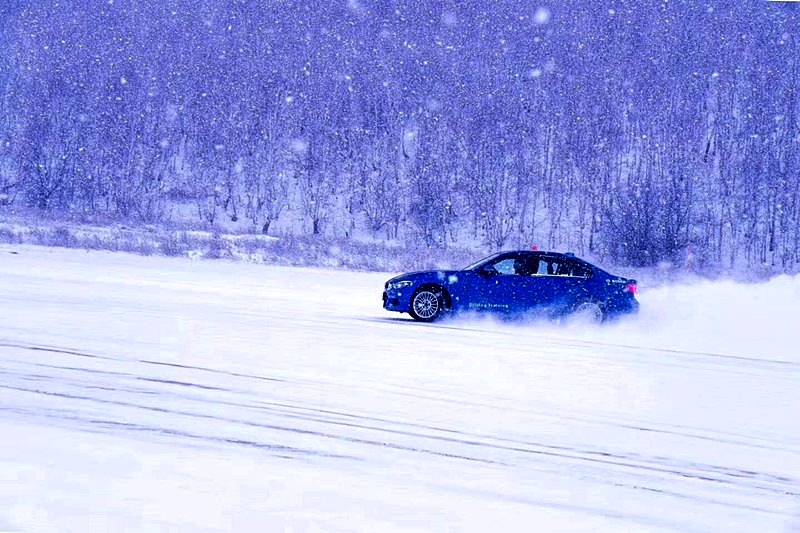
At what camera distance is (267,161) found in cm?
7938

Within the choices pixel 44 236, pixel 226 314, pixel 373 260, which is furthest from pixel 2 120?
pixel 226 314

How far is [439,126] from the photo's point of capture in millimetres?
82500

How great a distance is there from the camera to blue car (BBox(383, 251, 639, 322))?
15.5 m

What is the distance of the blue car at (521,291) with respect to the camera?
51.0 feet

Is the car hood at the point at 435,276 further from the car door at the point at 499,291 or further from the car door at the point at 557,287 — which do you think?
the car door at the point at 557,287

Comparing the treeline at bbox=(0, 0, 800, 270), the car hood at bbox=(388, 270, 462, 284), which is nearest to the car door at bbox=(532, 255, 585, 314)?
the car hood at bbox=(388, 270, 462, 284)

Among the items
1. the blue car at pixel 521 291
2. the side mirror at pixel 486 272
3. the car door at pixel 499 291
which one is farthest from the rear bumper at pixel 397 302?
the side mirror at pixel 486 272

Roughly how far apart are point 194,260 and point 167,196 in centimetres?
4689

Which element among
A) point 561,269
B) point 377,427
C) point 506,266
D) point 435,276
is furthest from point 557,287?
point 377,427

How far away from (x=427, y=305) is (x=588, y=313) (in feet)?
9.83

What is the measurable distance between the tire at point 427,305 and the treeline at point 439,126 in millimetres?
44419

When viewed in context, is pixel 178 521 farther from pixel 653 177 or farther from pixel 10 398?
pixel 653 177

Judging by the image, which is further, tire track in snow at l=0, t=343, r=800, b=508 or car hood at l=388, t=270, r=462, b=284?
car hood at l=388, t=270, r=462, b=284

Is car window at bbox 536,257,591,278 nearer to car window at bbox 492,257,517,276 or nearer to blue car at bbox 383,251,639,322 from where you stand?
blue car at bbox 383,251,639,322
